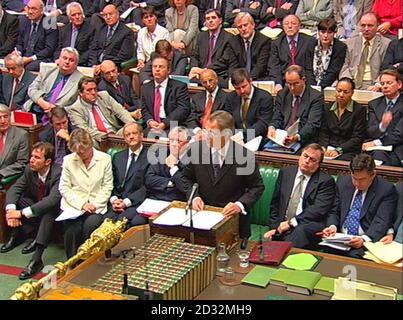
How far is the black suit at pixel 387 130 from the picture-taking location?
5.43m

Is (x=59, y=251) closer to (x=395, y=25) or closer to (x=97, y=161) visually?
A: (x=97, y=161)

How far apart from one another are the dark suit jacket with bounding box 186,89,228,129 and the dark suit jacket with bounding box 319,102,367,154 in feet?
3.18

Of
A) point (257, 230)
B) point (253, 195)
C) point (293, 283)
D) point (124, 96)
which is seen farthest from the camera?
point (124, 96)

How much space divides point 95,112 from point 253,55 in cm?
172

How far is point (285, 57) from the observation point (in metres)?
6.77

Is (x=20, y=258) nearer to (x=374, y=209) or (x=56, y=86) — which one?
(x=56, y=86)

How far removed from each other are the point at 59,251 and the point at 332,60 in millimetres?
3060

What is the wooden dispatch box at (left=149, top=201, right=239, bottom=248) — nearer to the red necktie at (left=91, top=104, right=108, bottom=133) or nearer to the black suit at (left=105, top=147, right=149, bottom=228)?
the black suit at (left=105, top=147, right=149, bottom=228)

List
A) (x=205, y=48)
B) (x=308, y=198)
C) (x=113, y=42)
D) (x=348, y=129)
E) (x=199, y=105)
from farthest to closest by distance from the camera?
(x=113, y=42), (x=205, y=48), (x=199, y=105), (x=348, y=129), (x=308, y=198)

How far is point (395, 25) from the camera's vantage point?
7.08 m

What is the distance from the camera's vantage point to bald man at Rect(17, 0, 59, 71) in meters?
7.95

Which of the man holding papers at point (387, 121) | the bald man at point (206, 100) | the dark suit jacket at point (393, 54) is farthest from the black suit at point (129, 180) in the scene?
the dark suit jacket at point (393, 54)

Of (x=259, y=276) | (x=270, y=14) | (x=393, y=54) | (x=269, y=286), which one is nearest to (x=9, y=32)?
(x=270, y=14)
